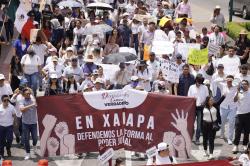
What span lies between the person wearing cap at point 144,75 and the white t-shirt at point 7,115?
12.0ft

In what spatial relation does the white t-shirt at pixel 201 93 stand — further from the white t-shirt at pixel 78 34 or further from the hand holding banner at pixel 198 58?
the white t-shirt at pixel 78 34

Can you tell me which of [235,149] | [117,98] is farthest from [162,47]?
[117,98]

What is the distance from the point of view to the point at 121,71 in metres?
18.2

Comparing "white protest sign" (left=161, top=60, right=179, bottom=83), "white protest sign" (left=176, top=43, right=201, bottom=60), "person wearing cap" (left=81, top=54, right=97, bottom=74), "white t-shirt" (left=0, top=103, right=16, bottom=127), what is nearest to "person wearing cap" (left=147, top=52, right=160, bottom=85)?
"white protest sign" (left=161, top=60, right=179, bottom=83)

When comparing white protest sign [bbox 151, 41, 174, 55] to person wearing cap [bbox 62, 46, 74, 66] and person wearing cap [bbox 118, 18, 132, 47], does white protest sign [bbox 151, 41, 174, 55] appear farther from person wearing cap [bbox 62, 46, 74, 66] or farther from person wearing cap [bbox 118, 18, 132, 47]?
person wearing cap [bbox 62, 46, 74, 66]

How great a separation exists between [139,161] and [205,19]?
17.8m

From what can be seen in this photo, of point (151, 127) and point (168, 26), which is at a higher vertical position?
point (168, 26)

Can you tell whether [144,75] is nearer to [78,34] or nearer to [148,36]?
[148,36]

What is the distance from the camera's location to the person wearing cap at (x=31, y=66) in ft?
61.9

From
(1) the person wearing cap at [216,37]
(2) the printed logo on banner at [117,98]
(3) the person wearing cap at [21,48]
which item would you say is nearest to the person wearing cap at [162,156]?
(2) the printed logo on banner at [117,98]

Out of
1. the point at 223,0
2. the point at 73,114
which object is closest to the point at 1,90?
the point at 73,114

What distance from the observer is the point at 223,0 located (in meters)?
38.5

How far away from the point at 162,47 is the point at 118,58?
2226 millimetres

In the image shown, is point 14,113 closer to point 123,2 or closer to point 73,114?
point 73,114
